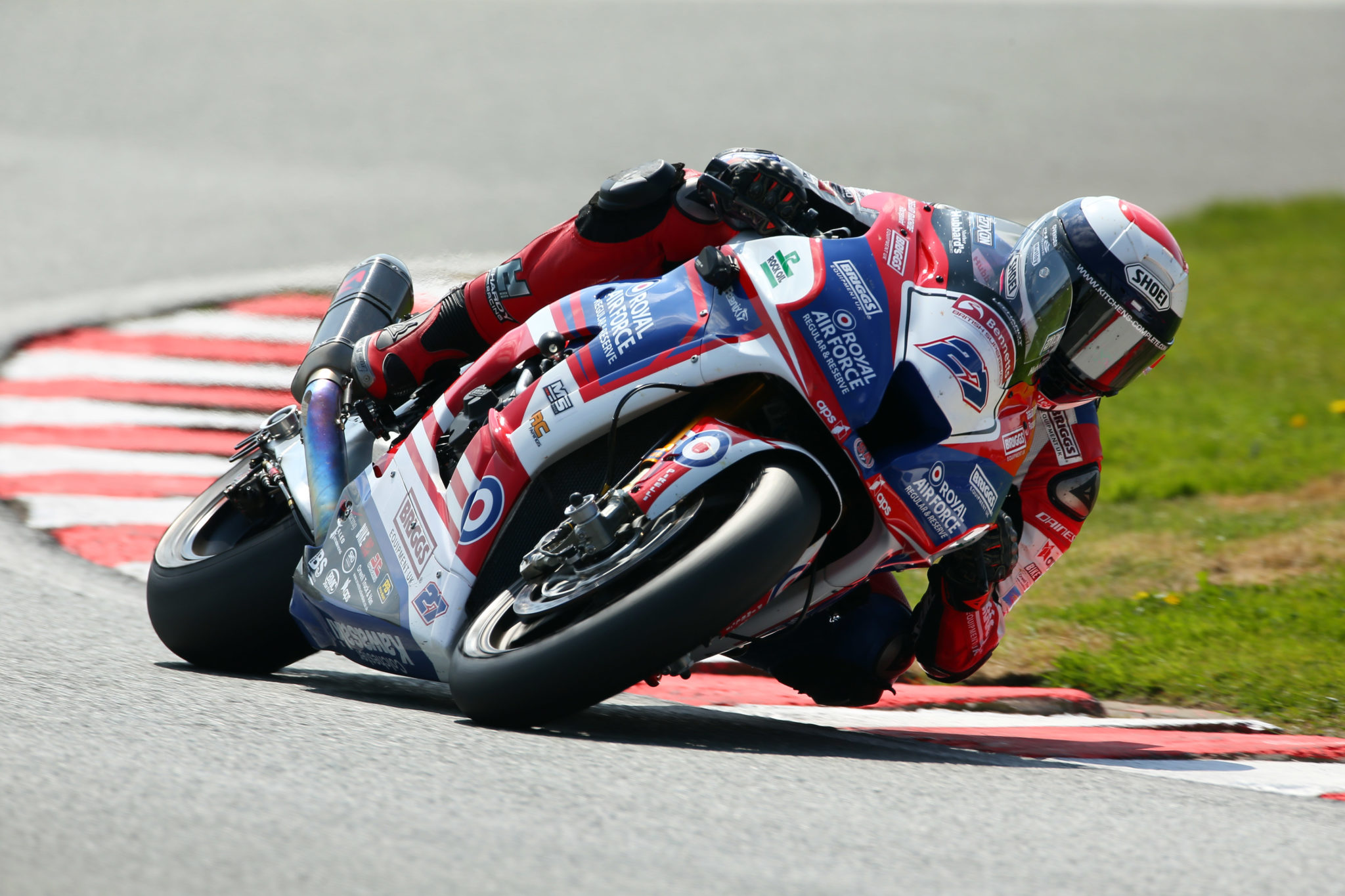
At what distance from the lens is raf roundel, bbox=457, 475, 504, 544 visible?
10.9 ft

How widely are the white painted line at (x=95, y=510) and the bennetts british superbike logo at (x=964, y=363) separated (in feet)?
11.0

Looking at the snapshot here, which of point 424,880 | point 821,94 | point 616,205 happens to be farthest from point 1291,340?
point 424,880

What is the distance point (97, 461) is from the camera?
20.9 feet

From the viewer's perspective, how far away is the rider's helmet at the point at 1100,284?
3438 millimetres

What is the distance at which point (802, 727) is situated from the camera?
12.3ft

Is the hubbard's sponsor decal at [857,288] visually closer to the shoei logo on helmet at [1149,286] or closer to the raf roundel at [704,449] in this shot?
the raf roundel at [704,449]

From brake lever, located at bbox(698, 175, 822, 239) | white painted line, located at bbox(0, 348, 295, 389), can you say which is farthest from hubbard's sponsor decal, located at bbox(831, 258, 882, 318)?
white painted line, located at bbox(0, 348, 295, 389)

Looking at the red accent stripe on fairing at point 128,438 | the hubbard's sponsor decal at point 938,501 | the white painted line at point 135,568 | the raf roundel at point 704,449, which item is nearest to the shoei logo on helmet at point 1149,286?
the hubbard's sponsor decal at point 938,501

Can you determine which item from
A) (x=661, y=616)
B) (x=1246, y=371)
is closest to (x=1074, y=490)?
(x=661, y=616)

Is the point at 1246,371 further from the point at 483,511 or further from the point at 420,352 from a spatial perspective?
the point at 483,511

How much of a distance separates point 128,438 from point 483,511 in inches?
156

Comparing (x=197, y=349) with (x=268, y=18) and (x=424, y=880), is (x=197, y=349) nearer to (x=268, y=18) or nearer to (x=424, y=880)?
(x=424, y=880)

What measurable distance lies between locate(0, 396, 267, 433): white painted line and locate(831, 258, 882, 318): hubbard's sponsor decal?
429 cm

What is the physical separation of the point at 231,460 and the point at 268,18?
462 inches
